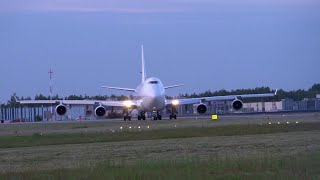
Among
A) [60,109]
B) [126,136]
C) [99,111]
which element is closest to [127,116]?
[99,111]

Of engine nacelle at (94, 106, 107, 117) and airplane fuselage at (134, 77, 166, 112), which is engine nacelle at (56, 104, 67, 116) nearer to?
engine nacelle at (94, 106, 107, 117)

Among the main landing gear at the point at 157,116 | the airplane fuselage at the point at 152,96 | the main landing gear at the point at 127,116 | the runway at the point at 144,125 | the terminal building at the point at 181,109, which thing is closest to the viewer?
the runway at the point at 144,125

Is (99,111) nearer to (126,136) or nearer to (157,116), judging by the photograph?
(157,116)

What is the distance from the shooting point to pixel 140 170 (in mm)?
22781

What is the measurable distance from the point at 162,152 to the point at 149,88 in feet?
179

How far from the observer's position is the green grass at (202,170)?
20.9 m

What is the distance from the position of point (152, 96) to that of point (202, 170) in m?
62.2

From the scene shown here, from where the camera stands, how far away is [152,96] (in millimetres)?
84812

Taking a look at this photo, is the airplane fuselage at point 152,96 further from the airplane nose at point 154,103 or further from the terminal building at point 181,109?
the terminal building at point 181,109

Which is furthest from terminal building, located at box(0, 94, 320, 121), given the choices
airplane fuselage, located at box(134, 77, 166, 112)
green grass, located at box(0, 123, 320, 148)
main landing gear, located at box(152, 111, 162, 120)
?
green grass, located at box(0, 123, 320, 148)

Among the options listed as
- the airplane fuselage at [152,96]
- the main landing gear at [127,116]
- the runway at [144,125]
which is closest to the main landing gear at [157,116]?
the airplane fuselage at [152,96]

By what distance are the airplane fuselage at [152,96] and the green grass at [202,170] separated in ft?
196

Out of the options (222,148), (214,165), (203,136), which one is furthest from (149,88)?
(214,165)

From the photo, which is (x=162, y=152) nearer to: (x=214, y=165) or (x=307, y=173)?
(x=214, y=165)
